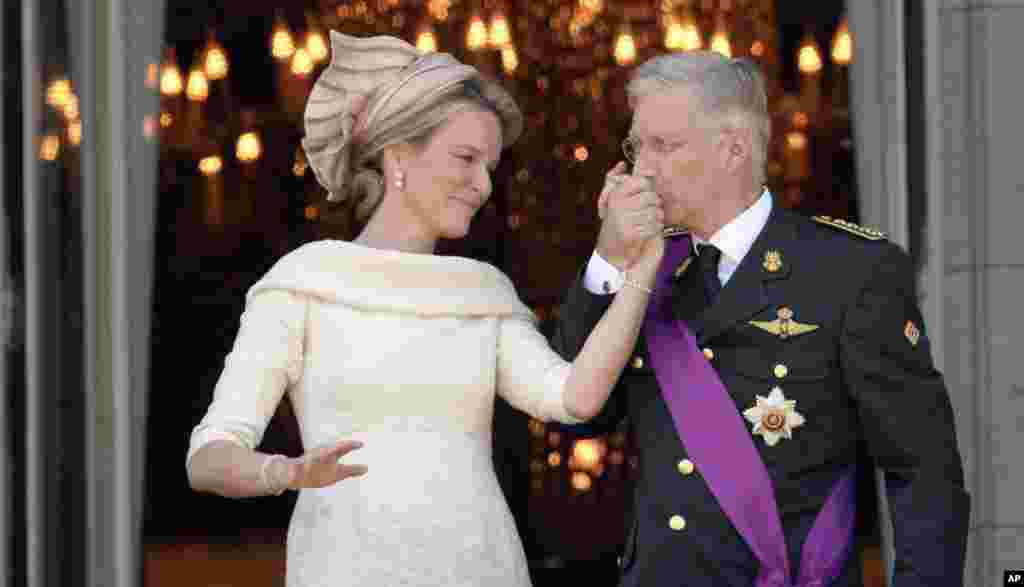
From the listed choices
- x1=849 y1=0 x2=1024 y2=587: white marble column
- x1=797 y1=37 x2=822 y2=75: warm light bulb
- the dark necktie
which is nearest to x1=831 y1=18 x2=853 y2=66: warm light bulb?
x1=849 y1=0 x2=1024 y2=587: white marble column

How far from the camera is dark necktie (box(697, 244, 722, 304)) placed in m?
3.38

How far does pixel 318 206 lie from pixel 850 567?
4357 millimetres

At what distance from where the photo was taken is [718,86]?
3391 mm

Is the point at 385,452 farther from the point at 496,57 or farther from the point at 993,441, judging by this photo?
the point at 496,57

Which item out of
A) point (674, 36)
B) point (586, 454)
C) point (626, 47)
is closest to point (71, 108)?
point (674, 36)

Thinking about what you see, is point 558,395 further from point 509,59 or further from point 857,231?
point 509,59

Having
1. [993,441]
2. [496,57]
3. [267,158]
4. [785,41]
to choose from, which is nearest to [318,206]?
[267,158]

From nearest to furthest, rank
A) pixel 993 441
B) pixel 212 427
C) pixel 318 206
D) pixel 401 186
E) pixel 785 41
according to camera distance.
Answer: pixel 212 427
pixel 401 186
pixel 993 441
pixel 785 41
pixel 318 206

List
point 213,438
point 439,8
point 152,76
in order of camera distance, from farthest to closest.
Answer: point 439,8 → point 152,76 → point 213,438

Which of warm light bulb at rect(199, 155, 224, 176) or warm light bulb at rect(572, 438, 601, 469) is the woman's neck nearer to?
warm light bulb at rect(199, 155, 224, 176)

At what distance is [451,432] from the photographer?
3389 mm

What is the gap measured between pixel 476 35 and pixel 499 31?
17 centimetres

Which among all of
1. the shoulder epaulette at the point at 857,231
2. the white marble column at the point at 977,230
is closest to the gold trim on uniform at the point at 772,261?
the shoulder epaulette at the point at 857,231

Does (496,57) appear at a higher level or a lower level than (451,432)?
higher
